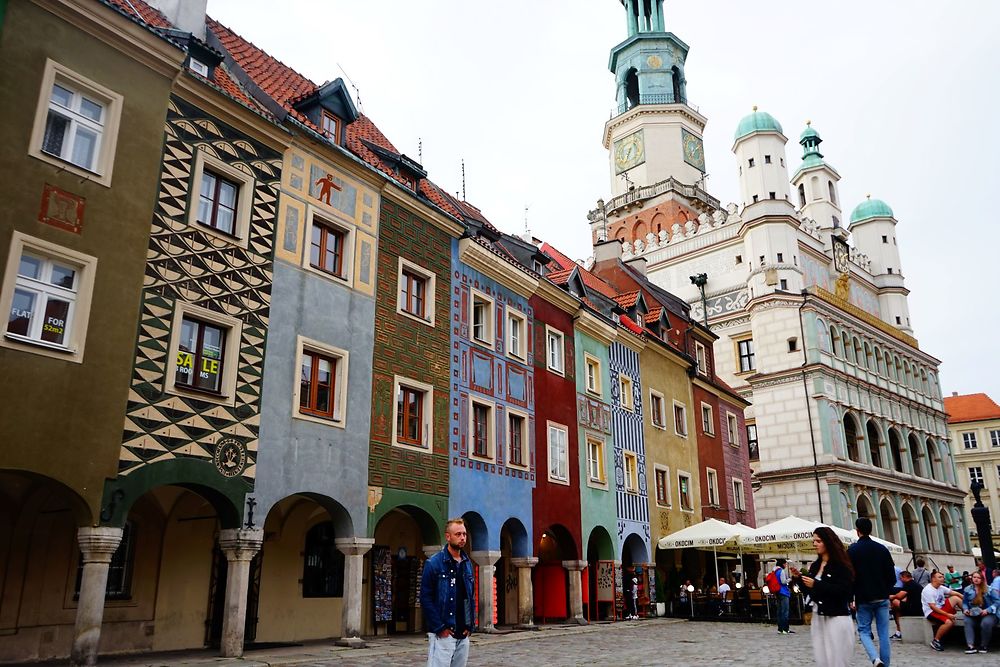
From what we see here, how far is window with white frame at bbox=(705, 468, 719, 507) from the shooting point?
109 feet

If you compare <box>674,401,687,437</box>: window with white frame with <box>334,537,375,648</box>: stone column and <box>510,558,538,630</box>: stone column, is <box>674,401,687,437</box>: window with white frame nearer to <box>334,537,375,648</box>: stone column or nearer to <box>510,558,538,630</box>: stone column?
<box>510,558,538,630</box>: stone column

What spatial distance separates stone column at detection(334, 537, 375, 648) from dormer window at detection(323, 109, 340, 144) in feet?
28.6

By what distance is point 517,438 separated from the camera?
22.6 metres

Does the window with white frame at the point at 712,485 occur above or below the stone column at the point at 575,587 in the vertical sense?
Result: above

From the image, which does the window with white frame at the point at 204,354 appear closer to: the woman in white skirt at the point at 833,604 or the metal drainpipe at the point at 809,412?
the woman in white skirt at the point at 833,604

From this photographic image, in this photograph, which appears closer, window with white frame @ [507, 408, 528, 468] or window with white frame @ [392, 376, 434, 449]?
window with white frame @ [392, 376, 434, 449]

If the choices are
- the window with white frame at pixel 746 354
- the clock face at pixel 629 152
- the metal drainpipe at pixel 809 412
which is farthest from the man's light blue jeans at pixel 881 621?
the clock face at pixel 629 152

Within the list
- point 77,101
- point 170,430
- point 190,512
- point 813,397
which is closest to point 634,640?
point 190,512

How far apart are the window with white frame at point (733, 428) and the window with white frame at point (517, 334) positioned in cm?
1640

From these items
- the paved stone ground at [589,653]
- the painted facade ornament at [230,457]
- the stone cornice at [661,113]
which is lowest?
the paved stone ground at [589,653]

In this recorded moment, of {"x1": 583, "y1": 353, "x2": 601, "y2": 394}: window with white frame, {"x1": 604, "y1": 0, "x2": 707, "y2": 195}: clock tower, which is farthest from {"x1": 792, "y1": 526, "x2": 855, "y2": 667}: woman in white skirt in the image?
{"x1": 604, "y1": 0, "x2": 707, "y2": 195}: clock tower

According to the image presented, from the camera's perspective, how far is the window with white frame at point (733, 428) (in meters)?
36.5

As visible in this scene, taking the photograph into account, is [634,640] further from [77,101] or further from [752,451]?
[752,451]

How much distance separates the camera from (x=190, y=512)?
631 inches
